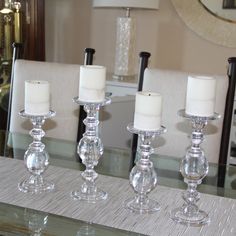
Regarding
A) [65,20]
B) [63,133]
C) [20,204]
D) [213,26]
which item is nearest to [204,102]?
[20,204]

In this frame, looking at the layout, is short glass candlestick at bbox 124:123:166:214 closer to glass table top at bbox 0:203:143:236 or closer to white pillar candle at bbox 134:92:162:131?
white pillar candle at bbox 134:92:162:131

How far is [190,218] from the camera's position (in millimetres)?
1135

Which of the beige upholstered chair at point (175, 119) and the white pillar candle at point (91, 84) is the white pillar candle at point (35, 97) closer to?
the white pillar candle at point (91, 84)

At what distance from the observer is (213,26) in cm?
311

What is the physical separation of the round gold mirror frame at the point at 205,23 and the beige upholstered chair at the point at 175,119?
139cm

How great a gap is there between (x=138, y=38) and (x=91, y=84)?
2.28 m

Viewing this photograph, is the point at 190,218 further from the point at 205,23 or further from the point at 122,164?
the point at 205,23

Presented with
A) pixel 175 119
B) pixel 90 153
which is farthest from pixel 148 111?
pixel 175 119

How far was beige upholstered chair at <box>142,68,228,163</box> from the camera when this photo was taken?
71.2 inches

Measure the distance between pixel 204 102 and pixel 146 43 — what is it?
7.70 feet

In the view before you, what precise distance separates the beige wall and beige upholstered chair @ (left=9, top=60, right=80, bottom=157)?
1.48 metres

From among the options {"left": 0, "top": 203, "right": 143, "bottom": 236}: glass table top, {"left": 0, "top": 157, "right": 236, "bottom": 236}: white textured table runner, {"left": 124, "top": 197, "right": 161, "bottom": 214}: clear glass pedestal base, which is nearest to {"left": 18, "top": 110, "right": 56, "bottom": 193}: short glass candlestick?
{"left": 0, "top": 157, "right": 236, "bottom": 236}: white textured table runner

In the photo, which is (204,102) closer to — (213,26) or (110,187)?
(110,187)

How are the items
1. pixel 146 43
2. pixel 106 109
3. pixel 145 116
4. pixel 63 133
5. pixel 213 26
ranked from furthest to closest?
pixel 146 43
pixel 213 26
pixel 106 109
pixel 63 133
pixel 145 116
